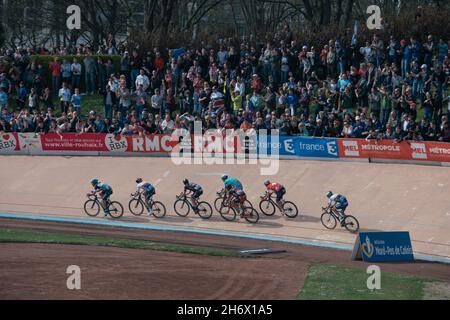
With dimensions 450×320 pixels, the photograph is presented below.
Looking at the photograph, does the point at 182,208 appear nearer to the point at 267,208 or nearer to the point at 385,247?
the point at 267,208

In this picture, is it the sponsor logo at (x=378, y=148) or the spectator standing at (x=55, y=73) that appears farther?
the spectator standing at (x=55, y=73)

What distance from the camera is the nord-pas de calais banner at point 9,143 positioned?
40344 millimetres

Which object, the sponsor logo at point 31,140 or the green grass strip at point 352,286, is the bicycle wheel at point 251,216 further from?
the sponsor logo at point 31,140

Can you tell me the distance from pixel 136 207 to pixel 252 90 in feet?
33.1

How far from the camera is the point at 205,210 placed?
3303 centimetres

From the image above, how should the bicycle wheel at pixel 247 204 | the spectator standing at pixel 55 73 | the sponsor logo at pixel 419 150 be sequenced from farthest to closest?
1. the spectator standing at pixel 55 73
2. the sponsor logo at pixel 419 150
3. the bicycle wheel at pixel 247 204

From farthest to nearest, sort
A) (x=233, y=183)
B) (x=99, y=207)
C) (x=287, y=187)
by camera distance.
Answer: (x=287, y=187) → (x=99, y=207) → (x=233, y=183)

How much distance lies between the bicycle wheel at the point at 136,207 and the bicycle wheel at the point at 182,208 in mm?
1290

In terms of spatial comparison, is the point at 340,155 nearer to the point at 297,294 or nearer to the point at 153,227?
the point at 153,227

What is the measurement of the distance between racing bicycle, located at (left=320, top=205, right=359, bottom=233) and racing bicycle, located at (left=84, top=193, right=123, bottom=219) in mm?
7675

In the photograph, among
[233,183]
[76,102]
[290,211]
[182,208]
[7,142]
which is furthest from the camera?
[76,102]

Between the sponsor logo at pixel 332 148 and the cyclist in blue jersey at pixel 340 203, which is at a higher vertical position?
the sponsor logo at pixel 332 148

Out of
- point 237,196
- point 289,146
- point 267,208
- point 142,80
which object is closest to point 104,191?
point 237,196

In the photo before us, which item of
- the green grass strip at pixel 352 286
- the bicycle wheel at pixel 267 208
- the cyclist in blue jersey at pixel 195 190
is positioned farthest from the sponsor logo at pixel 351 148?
the green grass strip at pixel 352 286
